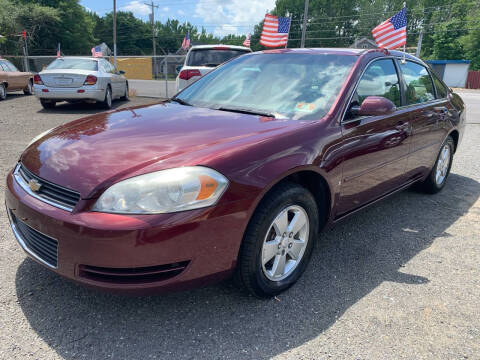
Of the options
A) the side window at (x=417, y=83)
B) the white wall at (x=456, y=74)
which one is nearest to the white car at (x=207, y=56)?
the side window at (x=417, y=83)

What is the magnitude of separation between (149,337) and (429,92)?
12.5ft

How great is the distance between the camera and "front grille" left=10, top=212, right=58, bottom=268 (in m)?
2.11

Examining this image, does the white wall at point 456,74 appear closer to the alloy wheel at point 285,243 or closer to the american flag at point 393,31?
the american flag at point 393,31

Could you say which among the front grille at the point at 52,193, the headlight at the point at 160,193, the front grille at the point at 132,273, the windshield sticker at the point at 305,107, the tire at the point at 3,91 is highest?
Result: the windshield sticker at the point at 305,107

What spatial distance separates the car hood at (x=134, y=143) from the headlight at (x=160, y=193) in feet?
0.19

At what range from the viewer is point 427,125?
13.1 ft

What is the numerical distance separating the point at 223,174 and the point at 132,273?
69cm

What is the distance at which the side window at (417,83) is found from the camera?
3.87 m

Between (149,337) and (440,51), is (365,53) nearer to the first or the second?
(149,337)

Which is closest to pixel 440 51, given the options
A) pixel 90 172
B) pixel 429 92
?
pixel 429 92

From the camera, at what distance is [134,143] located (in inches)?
93.6

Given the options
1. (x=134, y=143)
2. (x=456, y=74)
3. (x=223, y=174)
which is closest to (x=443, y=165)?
(x=223, y=174)

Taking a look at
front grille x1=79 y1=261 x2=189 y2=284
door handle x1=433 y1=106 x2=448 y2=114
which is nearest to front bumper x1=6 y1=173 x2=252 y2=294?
front grille x1=79 y1=261 x2=189 y2=284

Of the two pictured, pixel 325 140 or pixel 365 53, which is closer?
pixel 325 140
